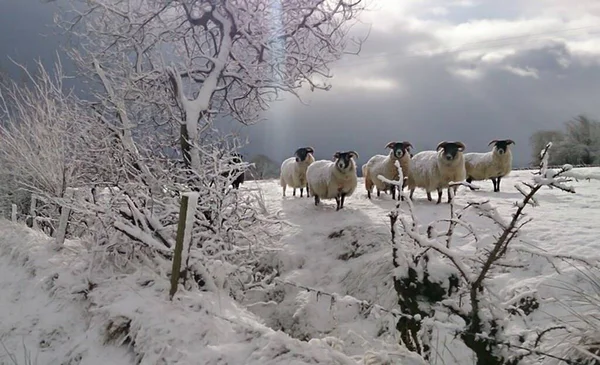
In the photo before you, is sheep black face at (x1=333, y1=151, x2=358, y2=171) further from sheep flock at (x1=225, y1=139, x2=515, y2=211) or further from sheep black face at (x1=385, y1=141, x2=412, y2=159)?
sheep black face at (x1=385, y1=141, x2=412, y2=159)

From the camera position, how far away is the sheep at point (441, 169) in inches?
440

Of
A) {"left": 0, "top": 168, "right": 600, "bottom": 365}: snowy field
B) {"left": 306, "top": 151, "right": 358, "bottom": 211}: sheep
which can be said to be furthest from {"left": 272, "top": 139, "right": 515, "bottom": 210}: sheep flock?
{"left": 0, "top": 168, "right": 600, "bottom": 365}: snowy field

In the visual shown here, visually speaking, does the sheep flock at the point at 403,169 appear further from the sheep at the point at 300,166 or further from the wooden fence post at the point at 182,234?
the wooden fence post at the point at 182,234

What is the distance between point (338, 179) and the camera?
11.9 m

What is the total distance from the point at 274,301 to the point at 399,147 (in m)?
7.21

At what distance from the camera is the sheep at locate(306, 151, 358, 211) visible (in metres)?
11.9

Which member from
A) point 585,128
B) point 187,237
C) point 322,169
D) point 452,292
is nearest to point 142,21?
point 322,169

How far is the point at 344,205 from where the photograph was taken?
12.4 m

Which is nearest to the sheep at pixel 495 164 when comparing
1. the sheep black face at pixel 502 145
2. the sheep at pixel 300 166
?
the sheep black face at pixel 502 145

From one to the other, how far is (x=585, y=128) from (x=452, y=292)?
4159cm

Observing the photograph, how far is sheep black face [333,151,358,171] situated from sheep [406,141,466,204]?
1.81 m

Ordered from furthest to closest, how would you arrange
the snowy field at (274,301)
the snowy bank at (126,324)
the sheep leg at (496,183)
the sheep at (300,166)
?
1. the sheep at (300,166)
2. the sheep leg at (496,183)
3. the snowy field at (274,301)
4. the snowy bank at (126,324)

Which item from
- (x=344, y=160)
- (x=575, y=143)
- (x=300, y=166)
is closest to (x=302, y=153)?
(x=300, y=166)

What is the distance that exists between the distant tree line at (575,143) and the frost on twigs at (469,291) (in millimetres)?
33187
